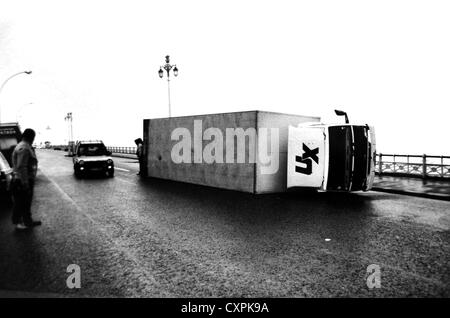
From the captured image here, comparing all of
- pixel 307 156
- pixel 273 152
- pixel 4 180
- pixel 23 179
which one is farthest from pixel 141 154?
pixel 23 179

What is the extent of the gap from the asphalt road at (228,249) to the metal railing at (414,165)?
7607mm

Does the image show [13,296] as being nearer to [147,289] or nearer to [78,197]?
[147,289]

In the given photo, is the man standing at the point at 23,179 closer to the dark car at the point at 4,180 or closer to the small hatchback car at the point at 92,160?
the dark car at the point at 4,180

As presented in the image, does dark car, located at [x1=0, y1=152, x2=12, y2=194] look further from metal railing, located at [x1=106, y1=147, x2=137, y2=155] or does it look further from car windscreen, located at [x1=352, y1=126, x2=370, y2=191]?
metal railing, located at [x1=106, y1=147, x2=137, y2=155]

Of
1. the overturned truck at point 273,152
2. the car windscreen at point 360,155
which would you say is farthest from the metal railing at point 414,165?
the car windscreen at point 360,155

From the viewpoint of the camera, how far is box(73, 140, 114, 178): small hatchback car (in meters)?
17.3

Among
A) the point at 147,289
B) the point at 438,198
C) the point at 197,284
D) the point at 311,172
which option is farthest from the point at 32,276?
the point at 438,198

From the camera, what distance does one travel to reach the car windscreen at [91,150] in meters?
18.3

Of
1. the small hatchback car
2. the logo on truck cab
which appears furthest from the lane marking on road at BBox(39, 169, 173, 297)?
the small hatchback car

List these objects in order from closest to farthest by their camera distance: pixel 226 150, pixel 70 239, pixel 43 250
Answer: pixel 43 250 → pixel 70 239 → pixel 226 150

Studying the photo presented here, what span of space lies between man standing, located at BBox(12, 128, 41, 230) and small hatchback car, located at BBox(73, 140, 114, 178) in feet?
34.4

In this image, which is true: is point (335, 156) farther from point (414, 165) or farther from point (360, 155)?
point (414, 165)
